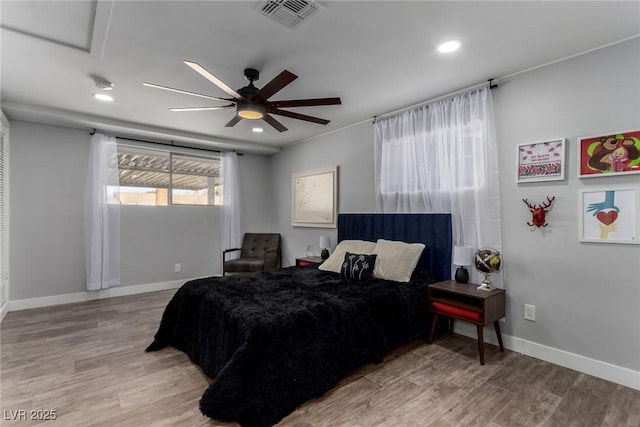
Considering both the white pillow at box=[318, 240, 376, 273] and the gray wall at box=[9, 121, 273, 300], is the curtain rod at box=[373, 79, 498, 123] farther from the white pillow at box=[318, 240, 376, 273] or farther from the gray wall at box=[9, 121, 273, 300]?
the gray wall at box=[9, 121, 273, 300]

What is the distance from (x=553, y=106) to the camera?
8.55ft

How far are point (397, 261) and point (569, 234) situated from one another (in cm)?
145

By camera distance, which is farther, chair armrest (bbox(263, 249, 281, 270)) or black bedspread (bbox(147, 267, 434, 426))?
chair armrest (bbox(263, 249, 281, 270))

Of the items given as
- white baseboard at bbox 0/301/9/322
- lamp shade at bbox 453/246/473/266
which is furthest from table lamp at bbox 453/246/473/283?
white baseboard at bbox 0/301/9/322

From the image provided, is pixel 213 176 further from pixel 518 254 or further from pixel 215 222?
pixel 518 254

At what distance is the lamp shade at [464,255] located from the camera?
287cm

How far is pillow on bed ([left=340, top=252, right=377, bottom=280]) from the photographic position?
318 cm

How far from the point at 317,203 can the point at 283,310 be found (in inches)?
115

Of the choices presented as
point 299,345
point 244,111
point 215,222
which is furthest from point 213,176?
point 299,345

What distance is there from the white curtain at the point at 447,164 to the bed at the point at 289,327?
0.71 ft

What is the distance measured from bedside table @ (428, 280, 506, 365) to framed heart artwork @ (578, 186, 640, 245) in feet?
2.71

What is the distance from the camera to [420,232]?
3.44m

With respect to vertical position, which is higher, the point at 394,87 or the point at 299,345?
the point at 394,87

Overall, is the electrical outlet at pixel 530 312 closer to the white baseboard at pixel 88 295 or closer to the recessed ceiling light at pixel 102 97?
the recessed ceiling light at pixel 102 97
